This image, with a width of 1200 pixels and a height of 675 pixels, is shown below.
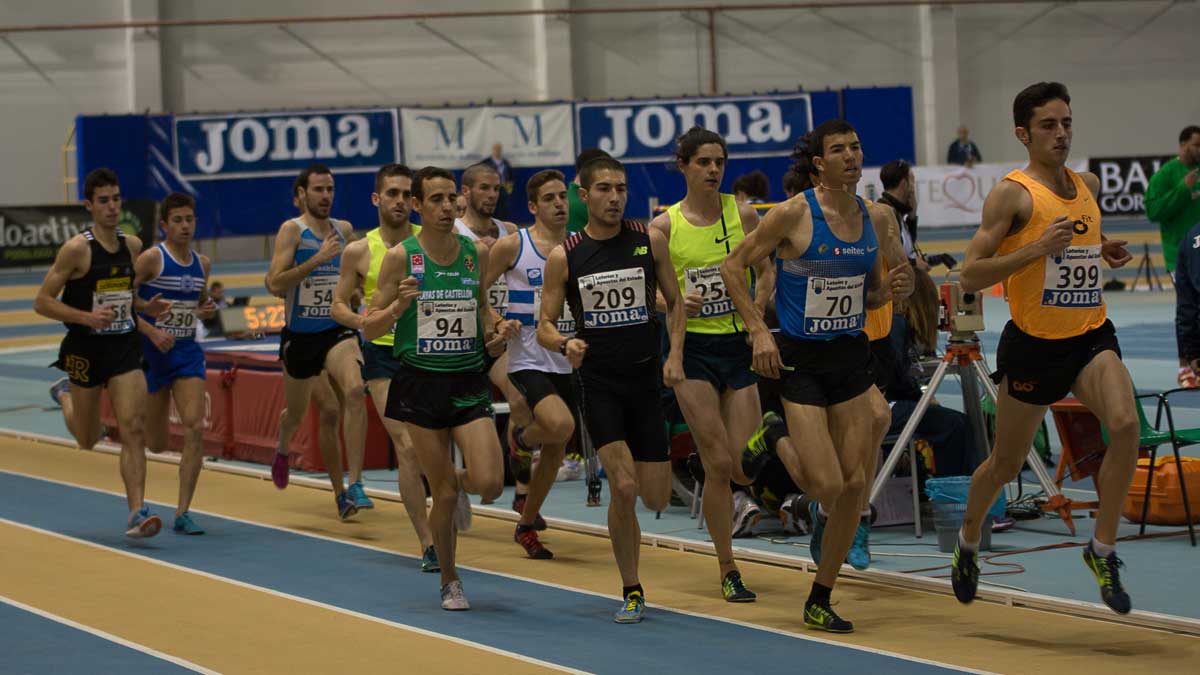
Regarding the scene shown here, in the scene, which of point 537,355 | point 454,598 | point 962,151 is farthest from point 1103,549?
point 962,151

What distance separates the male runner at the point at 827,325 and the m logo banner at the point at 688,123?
74.7 ft

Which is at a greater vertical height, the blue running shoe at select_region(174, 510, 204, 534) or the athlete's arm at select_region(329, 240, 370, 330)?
the athlete's arm at select_region(329, 240, 370, 330)

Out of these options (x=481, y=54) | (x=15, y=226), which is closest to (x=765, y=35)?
(x=481, y=54)

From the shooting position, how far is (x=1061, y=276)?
6.44 metres

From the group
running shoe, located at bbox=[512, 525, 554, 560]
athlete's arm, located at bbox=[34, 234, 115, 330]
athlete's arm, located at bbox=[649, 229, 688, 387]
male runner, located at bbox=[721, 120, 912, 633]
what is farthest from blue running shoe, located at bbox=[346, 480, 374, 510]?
male runner, located at bbox=[721, 120, 912, 633]

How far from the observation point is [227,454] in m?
13.6

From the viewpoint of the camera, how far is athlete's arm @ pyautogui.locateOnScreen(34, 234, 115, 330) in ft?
30.6

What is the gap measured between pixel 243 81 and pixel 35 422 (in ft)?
59.9

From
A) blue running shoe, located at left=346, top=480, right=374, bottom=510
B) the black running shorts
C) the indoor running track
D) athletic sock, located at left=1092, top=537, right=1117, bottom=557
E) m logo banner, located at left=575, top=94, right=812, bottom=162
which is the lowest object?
the indoor running track

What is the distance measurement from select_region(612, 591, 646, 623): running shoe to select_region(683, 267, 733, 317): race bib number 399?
1.43 meters

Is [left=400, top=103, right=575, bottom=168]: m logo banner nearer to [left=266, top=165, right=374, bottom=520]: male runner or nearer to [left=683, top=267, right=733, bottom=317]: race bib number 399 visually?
[left=266, top=165, right=374, bottom=520]: male runner

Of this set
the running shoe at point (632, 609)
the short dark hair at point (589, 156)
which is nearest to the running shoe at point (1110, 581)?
the running shoe at point (632, 609)

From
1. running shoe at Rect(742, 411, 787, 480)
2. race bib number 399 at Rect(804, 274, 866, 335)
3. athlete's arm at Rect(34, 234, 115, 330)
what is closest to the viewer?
race bib number 399 at Rect(804, 274, 866, 335)

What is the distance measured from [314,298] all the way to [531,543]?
8.07 ft
